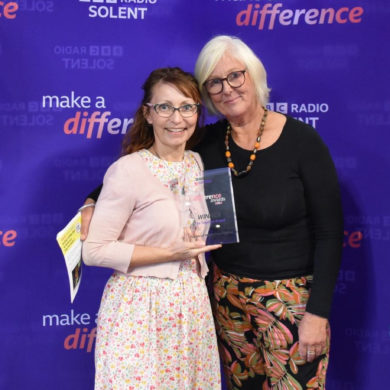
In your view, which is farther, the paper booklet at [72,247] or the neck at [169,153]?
the neck at [169,153]

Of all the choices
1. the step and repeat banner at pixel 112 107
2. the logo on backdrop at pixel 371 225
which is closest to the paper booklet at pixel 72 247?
the step and repeat banner at pixel 112 107

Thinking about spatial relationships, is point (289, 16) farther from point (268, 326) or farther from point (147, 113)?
point (268, 326)

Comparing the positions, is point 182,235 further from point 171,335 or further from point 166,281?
point 171,335

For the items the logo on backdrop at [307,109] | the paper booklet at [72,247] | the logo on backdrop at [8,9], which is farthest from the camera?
the logo on backdrop at [307,109]

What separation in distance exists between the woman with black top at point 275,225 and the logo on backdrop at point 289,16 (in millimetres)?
588

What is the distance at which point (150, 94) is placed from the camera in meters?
1.72

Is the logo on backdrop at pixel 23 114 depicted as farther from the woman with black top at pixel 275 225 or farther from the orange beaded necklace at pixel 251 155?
the orange beaded necklace at pixel 251 155

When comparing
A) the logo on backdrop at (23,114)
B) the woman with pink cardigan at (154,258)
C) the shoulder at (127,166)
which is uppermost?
the logo on backdrop at (23,114)

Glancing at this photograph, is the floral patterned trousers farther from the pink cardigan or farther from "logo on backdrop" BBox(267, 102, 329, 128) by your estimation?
"logo on backdrop" BBox(267, 102, 329, 128)

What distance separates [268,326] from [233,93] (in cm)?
84

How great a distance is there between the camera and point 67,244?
62.5 inches

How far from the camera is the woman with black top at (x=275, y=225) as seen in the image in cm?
172

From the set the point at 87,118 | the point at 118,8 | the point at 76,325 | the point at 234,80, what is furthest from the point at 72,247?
the point at 118,8

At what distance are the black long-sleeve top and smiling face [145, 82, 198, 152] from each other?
0.24 m
